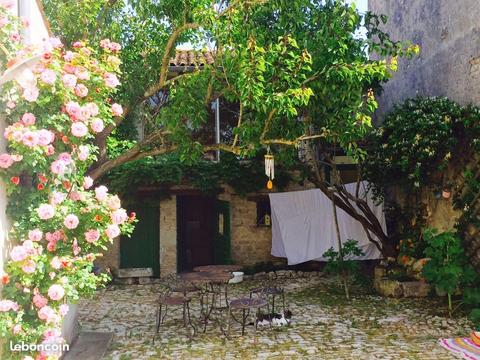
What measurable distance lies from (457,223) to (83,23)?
7495mm

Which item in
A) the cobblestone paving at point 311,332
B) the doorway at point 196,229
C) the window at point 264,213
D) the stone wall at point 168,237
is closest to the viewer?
the cobblestone paving at point 311,332

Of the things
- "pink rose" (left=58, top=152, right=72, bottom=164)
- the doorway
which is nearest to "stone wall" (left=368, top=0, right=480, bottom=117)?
the doorway

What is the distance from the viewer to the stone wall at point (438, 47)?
27.7 ft

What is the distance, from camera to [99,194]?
4.74 metres

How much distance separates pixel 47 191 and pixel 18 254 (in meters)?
0.73

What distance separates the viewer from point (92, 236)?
15.1 feet

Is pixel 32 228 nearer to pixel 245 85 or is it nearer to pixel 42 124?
pixel 42 124

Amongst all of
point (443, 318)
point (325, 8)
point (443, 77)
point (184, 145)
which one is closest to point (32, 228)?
point (184, 145)

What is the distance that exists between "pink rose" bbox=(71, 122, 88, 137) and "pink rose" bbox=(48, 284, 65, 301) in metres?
1.44

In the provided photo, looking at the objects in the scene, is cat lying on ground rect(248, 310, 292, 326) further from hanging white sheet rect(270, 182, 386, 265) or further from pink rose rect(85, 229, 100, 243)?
hanging white sheet rect(270, 182, 386, 265)

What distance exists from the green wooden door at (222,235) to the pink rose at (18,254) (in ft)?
28.2

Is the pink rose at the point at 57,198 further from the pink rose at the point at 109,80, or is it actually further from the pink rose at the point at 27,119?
the pink rose at the point at 109,80

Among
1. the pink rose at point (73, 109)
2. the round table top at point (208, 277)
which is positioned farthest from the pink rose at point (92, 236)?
the round table top at point (208, 277)

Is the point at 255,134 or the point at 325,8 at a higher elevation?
the point at 325,8
